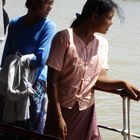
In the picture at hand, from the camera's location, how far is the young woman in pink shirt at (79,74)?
2334mm

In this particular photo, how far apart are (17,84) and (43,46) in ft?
0.86

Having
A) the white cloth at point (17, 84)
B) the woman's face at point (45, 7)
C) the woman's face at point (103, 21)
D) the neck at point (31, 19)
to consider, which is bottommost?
the white cloth at point (17, 84)

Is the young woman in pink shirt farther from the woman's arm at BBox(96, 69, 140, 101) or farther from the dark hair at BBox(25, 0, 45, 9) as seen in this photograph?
the dark hair at BBox(25, 0, 45, 9)

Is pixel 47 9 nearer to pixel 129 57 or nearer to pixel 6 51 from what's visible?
pixel 6 51

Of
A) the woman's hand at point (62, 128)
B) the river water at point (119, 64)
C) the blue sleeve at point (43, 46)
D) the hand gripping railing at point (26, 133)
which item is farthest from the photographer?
the river water at point (119, 64)

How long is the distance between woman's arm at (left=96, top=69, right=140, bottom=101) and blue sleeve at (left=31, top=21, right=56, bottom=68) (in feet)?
1.25

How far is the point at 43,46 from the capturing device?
2750 millimetres

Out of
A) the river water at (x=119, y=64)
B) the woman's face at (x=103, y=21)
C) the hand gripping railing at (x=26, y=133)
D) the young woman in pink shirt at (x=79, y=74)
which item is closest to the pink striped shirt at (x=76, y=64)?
the young woman in pink shirt at (x=79, y=74)

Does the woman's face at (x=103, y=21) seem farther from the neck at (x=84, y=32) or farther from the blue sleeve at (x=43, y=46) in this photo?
the blue sleeve at (x=43, y=46)

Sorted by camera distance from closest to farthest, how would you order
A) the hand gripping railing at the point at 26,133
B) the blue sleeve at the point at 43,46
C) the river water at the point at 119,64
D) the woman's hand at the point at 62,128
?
1. the hand gripping railing at the point at 26,133
2. the woman's hand at the point at 62,128
3. the blue sleeve at the point at 43,46
4. the river water at the point at 119,64

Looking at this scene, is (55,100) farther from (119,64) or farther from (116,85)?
(119,64)

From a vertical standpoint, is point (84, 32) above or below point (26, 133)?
above

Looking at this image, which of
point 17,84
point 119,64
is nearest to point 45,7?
point 17,84

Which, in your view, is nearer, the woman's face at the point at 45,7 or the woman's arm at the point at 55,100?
the woman's arm at the point at 55,100
